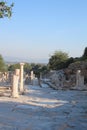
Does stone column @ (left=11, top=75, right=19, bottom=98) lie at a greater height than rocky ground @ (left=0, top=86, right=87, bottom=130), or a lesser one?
greater

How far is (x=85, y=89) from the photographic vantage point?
3756cm

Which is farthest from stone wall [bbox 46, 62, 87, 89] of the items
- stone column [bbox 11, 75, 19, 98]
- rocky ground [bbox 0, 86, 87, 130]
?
rocky ground [bbox 0, 86, 87, 130]

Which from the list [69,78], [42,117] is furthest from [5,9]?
[69,78]

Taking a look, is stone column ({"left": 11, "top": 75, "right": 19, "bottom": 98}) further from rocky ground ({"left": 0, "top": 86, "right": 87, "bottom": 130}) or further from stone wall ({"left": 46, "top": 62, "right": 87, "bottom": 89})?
stone wall ({"left": 46, "top": 62, "right": 87, "bottom": 89})

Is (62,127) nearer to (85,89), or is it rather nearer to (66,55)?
(85,89)

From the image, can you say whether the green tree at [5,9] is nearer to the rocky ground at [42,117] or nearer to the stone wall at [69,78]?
the rocky ground at [42,117]

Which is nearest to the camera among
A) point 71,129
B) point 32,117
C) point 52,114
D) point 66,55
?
point 71,129

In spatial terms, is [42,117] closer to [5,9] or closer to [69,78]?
[5,9]

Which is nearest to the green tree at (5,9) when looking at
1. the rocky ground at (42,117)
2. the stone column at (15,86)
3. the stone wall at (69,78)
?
the rocky ground at (42,117)

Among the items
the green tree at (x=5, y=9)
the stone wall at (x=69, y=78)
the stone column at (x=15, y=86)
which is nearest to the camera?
the green tree at (x=5, y=9)

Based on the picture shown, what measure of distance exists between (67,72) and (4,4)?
121 ft

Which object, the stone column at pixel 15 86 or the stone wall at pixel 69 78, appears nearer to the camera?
the stone column at pixel 15 86

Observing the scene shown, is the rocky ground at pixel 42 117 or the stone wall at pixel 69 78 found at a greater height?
the stone wall at pixel 69 78

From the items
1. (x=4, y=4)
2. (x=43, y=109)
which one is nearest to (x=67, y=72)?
(x=43, y=109)
